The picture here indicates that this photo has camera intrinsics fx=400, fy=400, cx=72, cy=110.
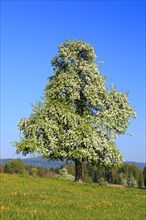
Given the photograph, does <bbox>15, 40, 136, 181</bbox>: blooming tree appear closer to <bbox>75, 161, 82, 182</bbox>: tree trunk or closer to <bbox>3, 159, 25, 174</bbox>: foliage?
<bbox>75, 161, 82, 182</bbox>: tree trunk

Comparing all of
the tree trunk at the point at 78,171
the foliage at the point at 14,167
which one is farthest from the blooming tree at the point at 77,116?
the foliage at the point at 14,167

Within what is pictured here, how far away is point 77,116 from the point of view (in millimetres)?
43719

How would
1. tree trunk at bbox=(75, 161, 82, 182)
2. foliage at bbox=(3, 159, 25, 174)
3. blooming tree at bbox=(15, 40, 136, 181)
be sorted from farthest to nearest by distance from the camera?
1. foliage at bbox=(3, 159, 25, 174)
2. tree trunk at bbox=(75, 161, 82, 182)
3. blooming tree at bbox=(15, 40, 136, 181)

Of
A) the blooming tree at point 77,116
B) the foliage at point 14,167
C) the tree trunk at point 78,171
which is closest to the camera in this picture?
the blooming tree at point 77,116

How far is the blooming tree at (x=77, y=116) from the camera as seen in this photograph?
142ft

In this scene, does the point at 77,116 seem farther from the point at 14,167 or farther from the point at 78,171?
the point at 14,167

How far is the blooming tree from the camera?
142ft

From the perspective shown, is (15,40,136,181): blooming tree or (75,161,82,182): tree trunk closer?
(15,40,136,181): blooming tree

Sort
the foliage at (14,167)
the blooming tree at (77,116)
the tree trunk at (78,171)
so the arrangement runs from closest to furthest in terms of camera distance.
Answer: the blooming tree at (77,116), the tree trunk at (78,171), the foliage at (14,167)

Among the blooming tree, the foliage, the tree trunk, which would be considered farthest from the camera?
the foliage

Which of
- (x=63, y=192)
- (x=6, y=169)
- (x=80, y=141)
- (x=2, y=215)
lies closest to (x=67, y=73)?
(x=80, y=141)

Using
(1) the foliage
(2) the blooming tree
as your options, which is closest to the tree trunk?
(2) the blooming tree

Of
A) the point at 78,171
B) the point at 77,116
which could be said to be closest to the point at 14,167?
the point at 78,171

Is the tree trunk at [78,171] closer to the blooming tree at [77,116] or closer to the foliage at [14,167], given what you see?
the blooming tree at [77,116]
